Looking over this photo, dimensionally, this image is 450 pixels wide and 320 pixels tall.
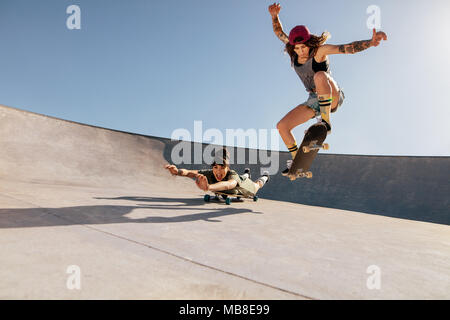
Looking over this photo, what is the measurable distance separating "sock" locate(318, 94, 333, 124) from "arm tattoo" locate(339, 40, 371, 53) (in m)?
0.64

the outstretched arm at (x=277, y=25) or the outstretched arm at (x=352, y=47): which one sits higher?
the outstretched arm at (x=277, y=25)

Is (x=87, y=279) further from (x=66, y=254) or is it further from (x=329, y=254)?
(x=329, y=254)

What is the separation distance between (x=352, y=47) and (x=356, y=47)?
0.05 meters

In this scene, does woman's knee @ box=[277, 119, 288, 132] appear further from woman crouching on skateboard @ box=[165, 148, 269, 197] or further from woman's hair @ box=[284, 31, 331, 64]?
woman crouching on skateboard @ box=[165, 148, 269, 197]

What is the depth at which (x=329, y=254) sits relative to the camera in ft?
6.90

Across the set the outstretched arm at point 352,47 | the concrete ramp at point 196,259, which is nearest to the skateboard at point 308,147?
the outstretched arm at point 352,47

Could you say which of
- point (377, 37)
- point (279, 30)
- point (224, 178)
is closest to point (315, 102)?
point (377, 37)

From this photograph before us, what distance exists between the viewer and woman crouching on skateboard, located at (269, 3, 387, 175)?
3.67 metres

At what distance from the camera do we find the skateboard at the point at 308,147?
13.3ft

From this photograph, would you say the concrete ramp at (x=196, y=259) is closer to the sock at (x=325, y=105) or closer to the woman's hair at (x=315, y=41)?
the sock at (x=325, y=105)

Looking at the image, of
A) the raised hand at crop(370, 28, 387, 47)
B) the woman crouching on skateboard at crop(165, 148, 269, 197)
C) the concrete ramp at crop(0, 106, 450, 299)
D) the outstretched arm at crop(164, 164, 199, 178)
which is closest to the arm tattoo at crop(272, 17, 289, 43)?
the raised hand at crop(370, 28, 387, 47)
